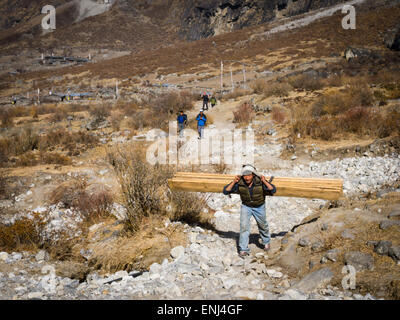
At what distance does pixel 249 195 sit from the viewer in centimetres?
414

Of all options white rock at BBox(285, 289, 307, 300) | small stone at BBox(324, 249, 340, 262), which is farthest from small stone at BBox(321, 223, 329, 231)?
white rock at BBox(285, 289, 307, 300)

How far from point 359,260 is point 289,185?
1360 millimetres

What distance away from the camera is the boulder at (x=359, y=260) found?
10.2ft

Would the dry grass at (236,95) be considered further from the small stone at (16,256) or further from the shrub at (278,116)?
the small stone at (16,256)

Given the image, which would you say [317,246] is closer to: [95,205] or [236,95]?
[95,205]

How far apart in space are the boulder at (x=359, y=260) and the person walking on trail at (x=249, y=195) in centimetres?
122

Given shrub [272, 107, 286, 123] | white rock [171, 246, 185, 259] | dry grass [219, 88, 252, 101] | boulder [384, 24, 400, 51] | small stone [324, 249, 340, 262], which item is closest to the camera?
small stone [324, 249, 340, 262]

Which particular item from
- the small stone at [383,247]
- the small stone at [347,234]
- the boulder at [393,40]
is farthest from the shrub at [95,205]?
the boulder at [393,40]

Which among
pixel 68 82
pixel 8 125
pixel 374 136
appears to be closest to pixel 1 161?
pixel 8 125

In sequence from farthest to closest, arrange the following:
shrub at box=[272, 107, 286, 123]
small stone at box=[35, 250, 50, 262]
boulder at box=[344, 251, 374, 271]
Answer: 1. shrub at box=[272, 107, 286, 123]
2. small stone at box=[35, 250, 50, 262]
3. boulder at box=[344, 251, 374, 271]

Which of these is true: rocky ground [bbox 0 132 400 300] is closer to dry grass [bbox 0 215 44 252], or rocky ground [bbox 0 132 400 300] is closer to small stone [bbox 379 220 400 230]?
small stone [bbox 379 220 400 230]

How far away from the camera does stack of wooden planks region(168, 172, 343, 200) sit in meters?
4.12

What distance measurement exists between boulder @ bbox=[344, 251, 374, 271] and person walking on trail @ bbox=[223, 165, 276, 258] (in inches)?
48.0

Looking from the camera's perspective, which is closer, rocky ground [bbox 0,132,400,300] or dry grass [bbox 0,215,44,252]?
rocky ground [bbox 0,132,400,300]
